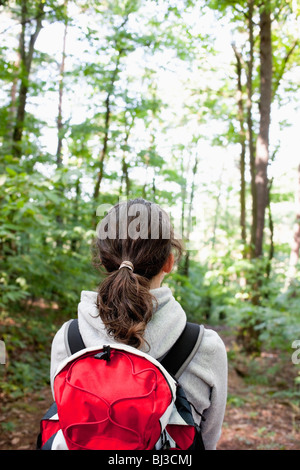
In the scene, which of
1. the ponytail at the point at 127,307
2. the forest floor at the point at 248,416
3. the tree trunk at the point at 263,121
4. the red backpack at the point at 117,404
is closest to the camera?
the red backpack at the point at 117,404

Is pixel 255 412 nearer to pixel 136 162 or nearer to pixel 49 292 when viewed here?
pixel 49 292

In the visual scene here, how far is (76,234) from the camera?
7266 millimetres

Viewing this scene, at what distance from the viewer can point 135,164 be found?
416 inches

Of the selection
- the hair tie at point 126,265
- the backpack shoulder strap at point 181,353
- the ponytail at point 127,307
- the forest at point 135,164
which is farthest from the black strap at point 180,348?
the forest at point 135,164

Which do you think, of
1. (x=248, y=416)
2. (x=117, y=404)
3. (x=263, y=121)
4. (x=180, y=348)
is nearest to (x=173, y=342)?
(x=180, y=348)

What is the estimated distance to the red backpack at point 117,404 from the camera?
115cm

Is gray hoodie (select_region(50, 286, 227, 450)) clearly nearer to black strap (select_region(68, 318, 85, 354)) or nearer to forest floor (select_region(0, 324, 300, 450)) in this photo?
black strap (select_region(68, 318, 85, 354))

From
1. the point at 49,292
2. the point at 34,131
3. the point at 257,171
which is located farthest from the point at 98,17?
the point at 49,292

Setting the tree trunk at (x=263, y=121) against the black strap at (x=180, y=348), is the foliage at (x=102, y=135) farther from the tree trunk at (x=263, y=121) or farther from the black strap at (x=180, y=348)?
the black strap at (x=180, y=348)

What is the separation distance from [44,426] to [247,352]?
937 cm

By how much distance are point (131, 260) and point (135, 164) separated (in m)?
9.34

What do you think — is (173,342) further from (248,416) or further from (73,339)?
(248,416)

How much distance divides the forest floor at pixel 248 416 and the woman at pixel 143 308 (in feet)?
12.3

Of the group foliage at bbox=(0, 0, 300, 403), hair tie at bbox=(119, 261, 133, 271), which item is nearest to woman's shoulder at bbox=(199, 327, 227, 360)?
hair tie at bbox=(119, 261, 133, 271)
